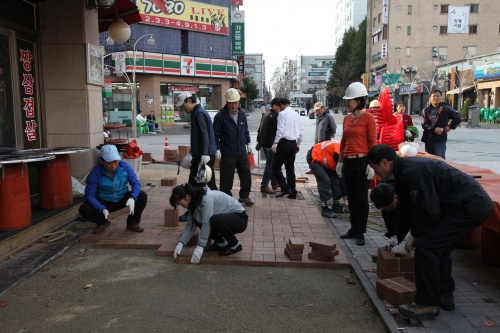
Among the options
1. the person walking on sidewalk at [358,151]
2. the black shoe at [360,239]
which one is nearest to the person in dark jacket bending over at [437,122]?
the person walking on sidewalk at [358,151]

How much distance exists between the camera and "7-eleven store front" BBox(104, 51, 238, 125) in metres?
31.3

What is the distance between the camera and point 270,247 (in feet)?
17.2

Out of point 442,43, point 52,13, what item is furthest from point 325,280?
point 442,43

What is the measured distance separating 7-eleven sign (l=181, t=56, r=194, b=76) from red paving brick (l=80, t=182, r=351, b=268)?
26952 mm

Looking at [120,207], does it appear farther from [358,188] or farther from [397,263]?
[397,263]

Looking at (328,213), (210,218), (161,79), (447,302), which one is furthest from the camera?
(161,79)

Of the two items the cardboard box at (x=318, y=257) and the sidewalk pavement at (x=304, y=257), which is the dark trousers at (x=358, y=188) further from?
the cardboard box at (x=318, y=257)

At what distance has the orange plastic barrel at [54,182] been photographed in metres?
5.98

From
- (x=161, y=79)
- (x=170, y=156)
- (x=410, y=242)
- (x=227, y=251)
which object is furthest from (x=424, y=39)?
(x=410, y=242)

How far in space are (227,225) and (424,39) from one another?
195 ft

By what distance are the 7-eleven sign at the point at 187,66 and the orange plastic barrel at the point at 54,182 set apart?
92.5 ft

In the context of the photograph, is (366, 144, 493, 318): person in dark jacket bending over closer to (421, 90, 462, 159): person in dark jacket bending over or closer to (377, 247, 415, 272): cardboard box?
(377, 247, 415, 272): cardboard box

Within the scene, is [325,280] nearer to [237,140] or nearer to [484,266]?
[484,266]

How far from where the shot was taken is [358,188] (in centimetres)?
537
